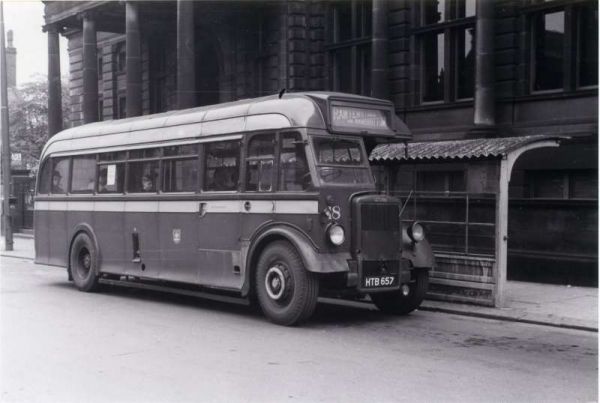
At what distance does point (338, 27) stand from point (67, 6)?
12.9 metres

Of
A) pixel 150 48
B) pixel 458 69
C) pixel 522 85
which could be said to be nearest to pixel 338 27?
pixel 458 69

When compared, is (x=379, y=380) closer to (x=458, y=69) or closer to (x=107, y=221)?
(x=107, y=221)

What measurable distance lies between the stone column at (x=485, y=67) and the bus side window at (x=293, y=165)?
9.06m

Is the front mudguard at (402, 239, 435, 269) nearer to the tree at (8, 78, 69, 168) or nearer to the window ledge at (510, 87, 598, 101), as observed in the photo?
the window ledge at (510, 87, 598, 101)

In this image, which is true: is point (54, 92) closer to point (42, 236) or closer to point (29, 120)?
point (42, 236)

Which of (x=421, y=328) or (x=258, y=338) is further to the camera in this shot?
(x=421, y=328)

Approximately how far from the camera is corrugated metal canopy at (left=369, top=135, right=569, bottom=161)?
11758mm

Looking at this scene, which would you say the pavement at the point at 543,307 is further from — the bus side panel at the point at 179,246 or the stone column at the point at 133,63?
the stone column at the point at 133,63

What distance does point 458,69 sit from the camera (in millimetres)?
20203

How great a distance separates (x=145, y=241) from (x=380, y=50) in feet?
33.6

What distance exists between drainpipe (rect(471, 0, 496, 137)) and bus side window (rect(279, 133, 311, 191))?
29.7 ft

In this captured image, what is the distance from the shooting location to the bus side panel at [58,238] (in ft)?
49.9

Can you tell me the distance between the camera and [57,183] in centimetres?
1552

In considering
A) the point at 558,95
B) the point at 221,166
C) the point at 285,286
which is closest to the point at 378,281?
the point at 285,286
